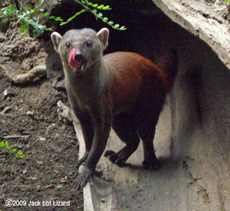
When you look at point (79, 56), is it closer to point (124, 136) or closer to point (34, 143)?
point (124, 136)

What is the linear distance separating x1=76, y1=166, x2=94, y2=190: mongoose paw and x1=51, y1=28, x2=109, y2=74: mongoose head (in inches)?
38.8

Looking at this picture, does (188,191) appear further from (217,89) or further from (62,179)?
(62,179)

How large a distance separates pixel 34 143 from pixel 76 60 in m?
1.84

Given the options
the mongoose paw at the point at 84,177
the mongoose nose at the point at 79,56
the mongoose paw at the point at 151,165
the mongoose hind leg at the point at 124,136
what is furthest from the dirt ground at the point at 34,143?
the mongoose nose at the point at 79,56

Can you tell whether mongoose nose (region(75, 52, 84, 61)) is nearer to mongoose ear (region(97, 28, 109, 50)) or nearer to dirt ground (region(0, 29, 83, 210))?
mongoose ear (region(97, 28, 109, 50))

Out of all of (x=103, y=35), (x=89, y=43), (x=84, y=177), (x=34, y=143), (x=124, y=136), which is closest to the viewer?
(x=89, y=43)

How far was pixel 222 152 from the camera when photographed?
148 inches

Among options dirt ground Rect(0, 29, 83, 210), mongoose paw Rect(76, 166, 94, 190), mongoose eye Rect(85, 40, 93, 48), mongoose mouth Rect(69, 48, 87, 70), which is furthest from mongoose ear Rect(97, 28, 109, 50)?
dirt ground Rect(0, 29, 83, 210)

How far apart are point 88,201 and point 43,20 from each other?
→ 2.12m

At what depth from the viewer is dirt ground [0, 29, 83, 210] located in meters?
4.00

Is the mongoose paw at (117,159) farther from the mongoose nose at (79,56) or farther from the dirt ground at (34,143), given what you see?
the mongoose nose at (79,56)

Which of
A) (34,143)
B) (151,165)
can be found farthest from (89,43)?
(34,143)

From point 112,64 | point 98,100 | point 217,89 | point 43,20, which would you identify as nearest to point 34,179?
point 98,100

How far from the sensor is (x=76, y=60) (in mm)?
3285
